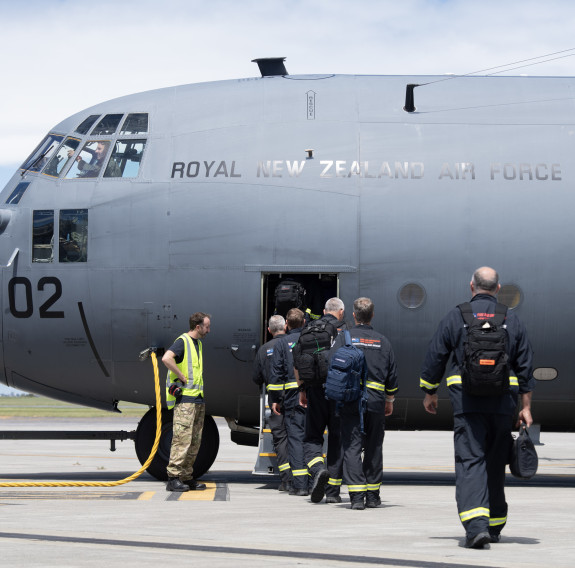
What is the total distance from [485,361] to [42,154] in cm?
842

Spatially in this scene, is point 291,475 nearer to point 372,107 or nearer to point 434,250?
point 434,250

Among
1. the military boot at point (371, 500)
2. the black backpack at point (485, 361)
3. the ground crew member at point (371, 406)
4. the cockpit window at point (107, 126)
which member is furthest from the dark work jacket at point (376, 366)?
the cockpit window at point (107, 126)

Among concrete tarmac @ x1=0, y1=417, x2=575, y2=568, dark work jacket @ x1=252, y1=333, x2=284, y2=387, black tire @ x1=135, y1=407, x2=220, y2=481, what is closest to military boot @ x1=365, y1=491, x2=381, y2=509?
concrete tarmac @ x1=0, y1=417, x2=575, y2=568

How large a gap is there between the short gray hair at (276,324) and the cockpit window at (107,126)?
138 inches

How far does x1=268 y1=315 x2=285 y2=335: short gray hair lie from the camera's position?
46.1 feet

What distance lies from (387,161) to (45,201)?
461 cm

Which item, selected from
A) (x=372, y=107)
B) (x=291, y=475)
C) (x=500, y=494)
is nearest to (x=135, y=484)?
(x=291, y=475)

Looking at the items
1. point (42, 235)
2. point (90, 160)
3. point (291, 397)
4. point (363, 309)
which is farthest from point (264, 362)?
point (90, 160)

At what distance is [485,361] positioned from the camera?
9.12 meters

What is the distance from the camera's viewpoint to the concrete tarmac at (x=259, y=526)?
817cm

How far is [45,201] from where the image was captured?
14.8 metres

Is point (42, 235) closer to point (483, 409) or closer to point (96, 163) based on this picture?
point (96, 163)

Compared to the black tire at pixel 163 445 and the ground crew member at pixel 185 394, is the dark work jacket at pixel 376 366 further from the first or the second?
the black tire at pixel 163 445

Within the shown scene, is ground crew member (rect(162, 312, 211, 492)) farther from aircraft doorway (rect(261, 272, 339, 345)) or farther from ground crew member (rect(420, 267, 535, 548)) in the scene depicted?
ground crew member (rect(420, 267, 535, 548))
